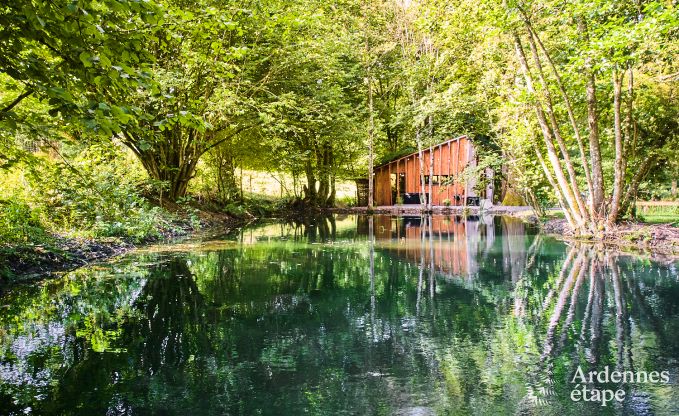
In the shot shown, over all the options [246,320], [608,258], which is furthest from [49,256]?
[608,258]

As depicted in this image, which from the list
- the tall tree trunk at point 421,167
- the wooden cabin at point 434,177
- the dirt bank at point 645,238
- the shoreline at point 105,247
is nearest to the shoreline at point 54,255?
the shoreline at point 105,247

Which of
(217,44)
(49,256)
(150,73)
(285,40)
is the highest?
(285,40)

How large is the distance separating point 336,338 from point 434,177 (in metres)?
31.1

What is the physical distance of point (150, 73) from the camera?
4.28 metres

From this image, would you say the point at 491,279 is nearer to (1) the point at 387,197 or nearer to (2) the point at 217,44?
(2) the point at 217,44

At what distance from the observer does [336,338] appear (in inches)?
205

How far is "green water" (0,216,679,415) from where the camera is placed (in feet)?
12.0

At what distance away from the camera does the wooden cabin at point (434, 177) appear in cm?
3291

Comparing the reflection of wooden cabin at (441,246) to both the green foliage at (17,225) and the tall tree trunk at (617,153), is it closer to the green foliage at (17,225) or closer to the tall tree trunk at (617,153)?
the tall tree trunk at (617,153)

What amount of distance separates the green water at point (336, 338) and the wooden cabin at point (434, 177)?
77.3ft

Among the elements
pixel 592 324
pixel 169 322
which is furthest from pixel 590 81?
pixel 169 322

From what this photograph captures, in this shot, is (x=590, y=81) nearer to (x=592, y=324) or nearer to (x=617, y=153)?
(x=617, y=153)

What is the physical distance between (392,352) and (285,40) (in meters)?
15.7

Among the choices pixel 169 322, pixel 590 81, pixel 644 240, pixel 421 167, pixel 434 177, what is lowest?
pixel 169 322
